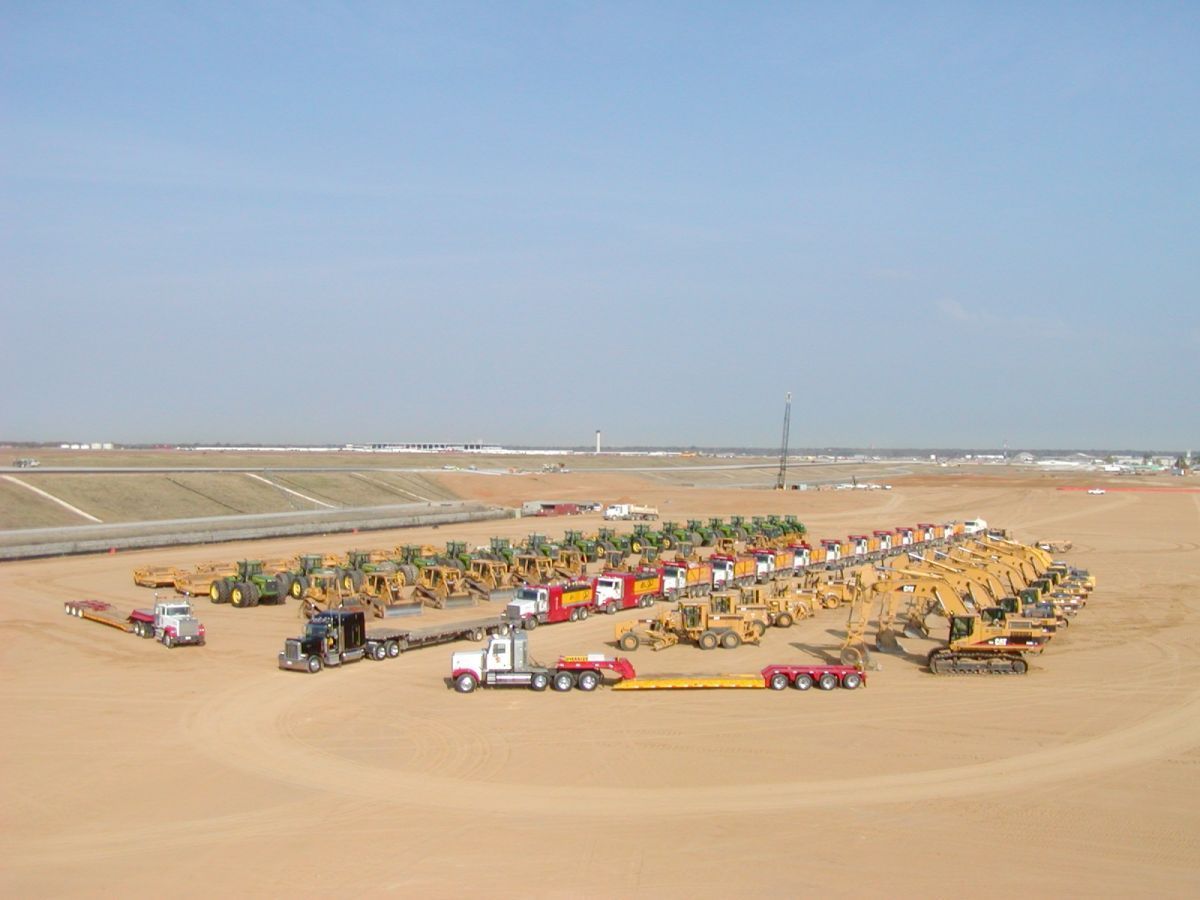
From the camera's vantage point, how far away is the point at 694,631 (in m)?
33.5

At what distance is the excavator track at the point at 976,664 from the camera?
2922cm

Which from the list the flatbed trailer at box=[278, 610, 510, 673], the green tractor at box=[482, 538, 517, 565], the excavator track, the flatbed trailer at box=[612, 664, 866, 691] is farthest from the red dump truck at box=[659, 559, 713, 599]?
the flatbed trailer at box=[612, 664, 866, 691]

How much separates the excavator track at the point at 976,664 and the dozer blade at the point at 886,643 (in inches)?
138

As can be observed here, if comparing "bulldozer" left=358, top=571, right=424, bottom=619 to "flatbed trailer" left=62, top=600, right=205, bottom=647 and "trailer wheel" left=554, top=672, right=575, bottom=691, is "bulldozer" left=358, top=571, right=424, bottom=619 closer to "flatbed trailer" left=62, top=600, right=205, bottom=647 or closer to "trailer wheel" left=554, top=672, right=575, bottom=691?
"flatbed trailer" left=62, top=600, right=205, bottom=647

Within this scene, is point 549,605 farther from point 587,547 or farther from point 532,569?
point 587,547

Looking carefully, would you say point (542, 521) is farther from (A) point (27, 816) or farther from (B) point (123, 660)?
(A) point (27, 816)

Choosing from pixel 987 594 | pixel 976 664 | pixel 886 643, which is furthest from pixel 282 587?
pixel 987 594

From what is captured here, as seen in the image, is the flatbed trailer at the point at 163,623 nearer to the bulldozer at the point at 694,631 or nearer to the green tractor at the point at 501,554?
the bulldozer at the point at 694,631

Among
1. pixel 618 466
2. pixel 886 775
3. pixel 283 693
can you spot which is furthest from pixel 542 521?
pixel 618 466

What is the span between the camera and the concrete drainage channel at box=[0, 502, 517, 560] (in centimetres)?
5611

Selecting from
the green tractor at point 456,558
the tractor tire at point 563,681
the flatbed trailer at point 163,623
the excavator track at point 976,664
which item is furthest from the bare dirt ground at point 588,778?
the green tractor at point 456,558

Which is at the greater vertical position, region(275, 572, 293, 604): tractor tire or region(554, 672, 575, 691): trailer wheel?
region(554, 672, 575, 691): trailer wheel

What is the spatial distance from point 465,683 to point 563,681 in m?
2.64

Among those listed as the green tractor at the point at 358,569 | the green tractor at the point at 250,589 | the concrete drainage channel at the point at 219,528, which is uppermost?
the green tractor at the point at 358,569
